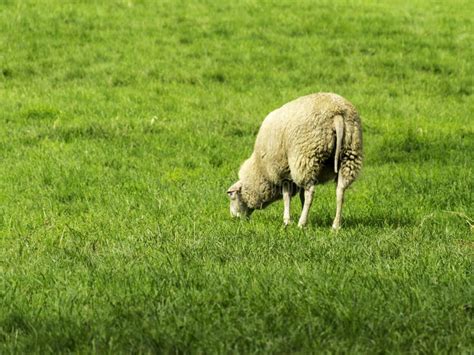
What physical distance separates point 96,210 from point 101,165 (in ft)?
6.78

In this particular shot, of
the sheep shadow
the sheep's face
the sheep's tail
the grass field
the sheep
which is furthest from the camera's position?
the sheep's face

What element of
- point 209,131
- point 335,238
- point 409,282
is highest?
point 409,282

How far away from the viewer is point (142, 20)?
60.4 feet

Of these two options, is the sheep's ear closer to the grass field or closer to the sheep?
the grass field

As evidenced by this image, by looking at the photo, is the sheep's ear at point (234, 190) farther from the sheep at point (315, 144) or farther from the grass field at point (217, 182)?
the sheep at point (315, 144)

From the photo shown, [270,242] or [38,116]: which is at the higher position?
[270,242]

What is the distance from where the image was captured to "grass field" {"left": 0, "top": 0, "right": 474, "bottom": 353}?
4211mm

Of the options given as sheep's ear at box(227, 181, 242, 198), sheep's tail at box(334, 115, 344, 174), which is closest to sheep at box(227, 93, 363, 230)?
sheep's tail at box(334, 115, 344, 174)

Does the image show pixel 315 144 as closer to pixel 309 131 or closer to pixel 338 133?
pixel 309 131

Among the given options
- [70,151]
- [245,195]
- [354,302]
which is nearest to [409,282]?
[354,302]

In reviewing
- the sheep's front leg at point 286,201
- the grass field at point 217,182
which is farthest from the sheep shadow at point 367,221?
the sheep's front leg at point 286,201

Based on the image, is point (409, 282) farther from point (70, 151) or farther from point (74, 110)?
point (74, 110)

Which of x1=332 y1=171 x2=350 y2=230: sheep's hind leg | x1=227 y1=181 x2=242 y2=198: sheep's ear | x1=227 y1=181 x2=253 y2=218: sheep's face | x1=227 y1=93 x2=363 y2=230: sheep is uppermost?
x1=227 y1=93 x2=363 y2=230: sheep

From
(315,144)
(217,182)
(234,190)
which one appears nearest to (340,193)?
(315,144)
